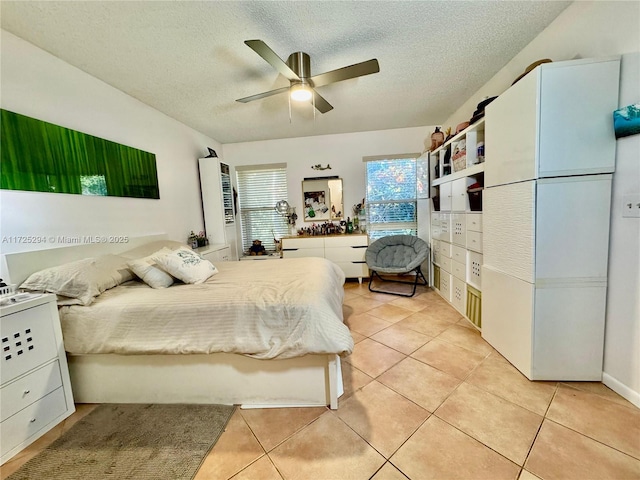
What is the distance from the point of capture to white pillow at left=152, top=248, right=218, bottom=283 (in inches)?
74.1

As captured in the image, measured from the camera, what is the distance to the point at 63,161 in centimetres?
188

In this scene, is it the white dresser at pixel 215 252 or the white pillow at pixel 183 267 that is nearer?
the white pillow at pixel 183 267

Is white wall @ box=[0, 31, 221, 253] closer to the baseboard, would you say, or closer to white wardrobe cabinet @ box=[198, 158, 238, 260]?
white wardrobe cabinet @ box=[198, 158, 238, 260]

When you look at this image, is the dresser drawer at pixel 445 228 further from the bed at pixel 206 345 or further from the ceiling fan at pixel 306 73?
the bed at pixel 206 345

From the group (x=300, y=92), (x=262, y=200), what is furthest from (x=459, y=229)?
(x=262, y=200)

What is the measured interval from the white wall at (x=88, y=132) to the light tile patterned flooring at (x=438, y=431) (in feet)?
4.36

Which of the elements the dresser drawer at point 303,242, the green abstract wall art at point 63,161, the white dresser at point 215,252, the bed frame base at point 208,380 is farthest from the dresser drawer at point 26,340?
the dresser drawer at point 303,242

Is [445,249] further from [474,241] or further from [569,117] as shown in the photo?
[569,117]

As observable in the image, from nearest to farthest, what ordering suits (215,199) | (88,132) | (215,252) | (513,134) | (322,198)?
(513,134), (88,132), (215,252), (215,199), (322,198)

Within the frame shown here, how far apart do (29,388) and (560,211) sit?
321cm

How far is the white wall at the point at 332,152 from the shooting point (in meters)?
4.00

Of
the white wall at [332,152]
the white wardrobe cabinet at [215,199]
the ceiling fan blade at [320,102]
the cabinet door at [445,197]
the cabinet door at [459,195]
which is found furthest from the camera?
the white wall at [332,152]

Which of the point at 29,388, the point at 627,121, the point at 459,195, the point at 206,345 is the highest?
the point at 627,121

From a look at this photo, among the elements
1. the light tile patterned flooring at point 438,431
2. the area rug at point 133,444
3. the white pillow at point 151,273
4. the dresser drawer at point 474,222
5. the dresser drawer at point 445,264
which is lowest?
the light tile patterned flooring at point 438,431
